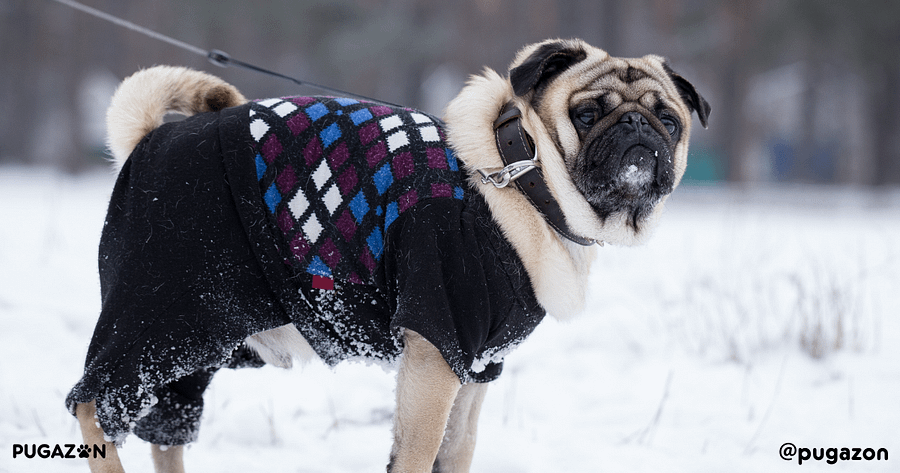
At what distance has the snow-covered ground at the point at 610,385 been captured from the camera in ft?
9.79

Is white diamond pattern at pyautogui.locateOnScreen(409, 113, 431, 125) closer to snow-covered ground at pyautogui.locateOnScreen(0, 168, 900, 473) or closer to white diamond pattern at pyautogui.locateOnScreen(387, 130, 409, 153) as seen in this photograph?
white diamond pattern at pyautogui.locateOnScreen(387, 130, 409, 153)

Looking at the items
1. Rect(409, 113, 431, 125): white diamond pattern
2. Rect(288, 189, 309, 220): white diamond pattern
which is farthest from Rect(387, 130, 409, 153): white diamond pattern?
Rect(288, 189, 309, 220): white diamond pattern

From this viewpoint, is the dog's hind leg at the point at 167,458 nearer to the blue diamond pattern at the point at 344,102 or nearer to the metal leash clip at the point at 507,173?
the blue diamond pattern at the point at 344,102

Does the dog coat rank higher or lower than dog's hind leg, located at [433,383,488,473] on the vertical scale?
higher

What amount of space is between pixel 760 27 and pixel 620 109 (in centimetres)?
1883

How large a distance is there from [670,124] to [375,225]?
119 cm

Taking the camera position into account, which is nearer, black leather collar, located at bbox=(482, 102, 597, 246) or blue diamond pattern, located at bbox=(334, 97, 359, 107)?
black leather collar, located at bbox=(482, 102, 597, 246)

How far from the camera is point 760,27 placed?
59.9 ft

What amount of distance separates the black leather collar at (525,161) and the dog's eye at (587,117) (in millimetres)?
196

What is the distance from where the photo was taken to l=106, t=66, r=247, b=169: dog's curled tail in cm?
255

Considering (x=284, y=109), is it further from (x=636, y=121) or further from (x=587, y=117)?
(x=636, y=121)

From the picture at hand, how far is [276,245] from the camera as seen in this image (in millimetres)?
2305

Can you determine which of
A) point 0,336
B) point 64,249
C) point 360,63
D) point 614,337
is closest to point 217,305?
point 0,336

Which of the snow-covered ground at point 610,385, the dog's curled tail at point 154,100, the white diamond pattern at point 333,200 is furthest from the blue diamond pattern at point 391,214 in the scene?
the dog's curled tail at point 154,100
